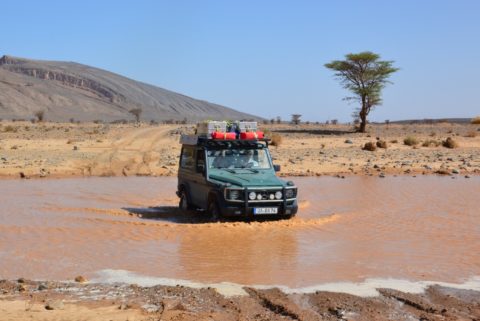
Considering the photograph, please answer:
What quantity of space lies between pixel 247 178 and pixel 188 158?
90.1 inches

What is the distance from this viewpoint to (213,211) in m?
13.2

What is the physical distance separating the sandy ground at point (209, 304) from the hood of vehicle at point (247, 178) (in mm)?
4718

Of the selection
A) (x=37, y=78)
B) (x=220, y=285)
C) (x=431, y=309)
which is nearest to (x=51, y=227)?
(x=220, y=285)

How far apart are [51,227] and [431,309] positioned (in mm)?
8201

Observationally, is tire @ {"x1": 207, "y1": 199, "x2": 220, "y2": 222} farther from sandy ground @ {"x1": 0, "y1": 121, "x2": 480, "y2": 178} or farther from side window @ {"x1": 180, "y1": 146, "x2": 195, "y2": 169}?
sandy ground @ {"x1": 0, "y1": 121, "x2": 480, "y2": 178}

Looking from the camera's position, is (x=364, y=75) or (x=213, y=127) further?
(x=364, y=75)

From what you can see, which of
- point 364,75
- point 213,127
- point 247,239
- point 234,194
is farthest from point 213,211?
point 364,75

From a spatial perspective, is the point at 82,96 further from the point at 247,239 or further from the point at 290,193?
the point at 247,239

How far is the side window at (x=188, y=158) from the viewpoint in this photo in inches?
573

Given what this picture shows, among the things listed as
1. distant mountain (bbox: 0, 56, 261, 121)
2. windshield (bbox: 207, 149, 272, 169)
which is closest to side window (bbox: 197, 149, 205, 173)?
windshield (bbox: 207, 149, 272, 169)

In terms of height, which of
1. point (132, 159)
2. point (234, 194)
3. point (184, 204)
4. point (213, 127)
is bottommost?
point (184, 204)

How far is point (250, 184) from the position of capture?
1258 cm

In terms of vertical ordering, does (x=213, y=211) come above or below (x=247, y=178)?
below

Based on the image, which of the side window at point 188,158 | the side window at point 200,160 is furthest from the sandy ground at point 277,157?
the side window at point 200,160
